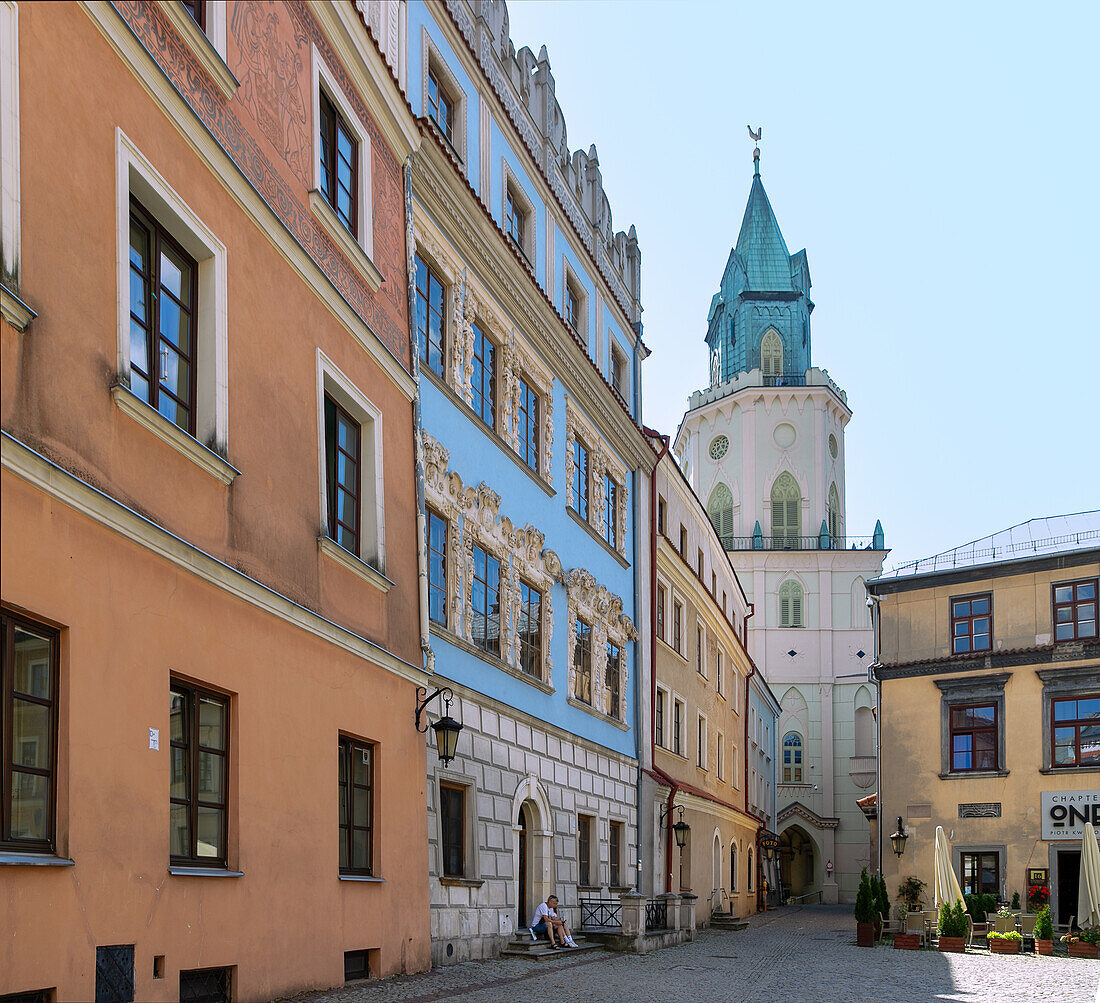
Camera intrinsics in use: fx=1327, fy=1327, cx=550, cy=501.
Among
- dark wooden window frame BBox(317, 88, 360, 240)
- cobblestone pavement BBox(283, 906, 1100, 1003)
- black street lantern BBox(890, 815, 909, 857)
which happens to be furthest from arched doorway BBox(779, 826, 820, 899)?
dark wooden window frame BBox(317, 88, 360, 240)

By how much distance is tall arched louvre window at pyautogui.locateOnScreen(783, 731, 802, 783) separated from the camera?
63031mm

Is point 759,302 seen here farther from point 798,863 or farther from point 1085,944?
point 1085,944

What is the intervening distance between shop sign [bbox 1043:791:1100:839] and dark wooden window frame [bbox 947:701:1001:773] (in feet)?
4.88

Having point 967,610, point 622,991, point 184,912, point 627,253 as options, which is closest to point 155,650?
point 184,912

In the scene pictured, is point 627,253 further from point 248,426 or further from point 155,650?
point 155,650

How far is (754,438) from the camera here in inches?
2672

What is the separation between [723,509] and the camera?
68.4 m

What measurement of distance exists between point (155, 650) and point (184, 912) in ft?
6.17

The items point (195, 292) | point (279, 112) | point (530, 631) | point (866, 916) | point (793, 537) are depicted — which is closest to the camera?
point (195, 292)

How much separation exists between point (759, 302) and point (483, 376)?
2126 inches

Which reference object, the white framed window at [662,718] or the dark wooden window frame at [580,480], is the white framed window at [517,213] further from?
the white framed window at [662,718]

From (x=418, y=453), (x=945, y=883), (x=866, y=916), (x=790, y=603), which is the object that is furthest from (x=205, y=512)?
(x=790, y=603)

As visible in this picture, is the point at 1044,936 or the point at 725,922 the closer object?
the point at 1044,936

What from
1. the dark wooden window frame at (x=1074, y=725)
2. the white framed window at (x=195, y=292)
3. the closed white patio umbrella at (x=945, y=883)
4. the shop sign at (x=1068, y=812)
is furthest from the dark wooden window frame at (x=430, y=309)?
the shop sign at (x=1068, y=812)
